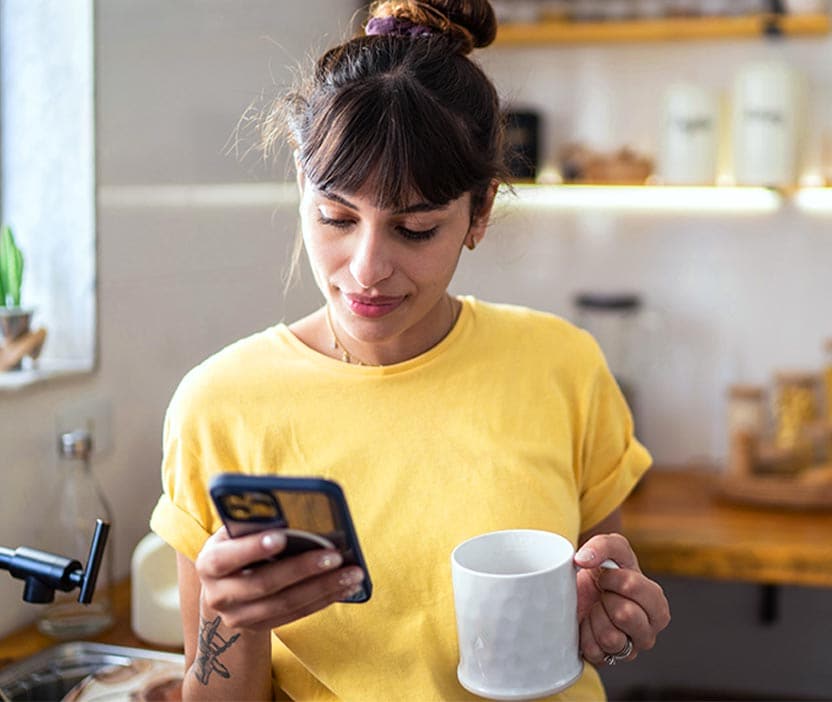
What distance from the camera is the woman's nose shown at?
38.5 inches

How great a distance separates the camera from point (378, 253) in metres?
0.98

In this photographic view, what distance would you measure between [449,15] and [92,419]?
870 millimetres

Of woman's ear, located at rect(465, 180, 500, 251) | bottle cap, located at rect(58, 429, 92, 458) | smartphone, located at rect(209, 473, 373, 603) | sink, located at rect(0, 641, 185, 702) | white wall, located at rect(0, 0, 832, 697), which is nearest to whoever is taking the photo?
smartphone, located at rect(209, 473, 373, 603)

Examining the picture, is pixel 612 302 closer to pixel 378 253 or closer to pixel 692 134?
pixel 692 134

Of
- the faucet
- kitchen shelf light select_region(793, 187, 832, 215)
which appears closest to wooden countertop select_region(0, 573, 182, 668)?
the faucet

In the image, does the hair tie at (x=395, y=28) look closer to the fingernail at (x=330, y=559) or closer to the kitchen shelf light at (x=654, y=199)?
the fingernail at (x=330, y=559)

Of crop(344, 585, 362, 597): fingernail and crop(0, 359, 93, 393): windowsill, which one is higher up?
crop(344, 585, 362, 597): fingernail

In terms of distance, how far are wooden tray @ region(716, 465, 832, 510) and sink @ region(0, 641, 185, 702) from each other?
4.08 ft

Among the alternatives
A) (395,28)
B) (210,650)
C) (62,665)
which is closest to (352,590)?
(210,650)

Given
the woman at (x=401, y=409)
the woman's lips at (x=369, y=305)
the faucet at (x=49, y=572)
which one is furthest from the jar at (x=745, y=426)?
the faucet at (x=49, y=572)

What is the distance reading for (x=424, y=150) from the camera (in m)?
0.99

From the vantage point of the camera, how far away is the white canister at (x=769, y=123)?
2.43m

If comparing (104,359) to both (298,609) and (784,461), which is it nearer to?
(298,609)

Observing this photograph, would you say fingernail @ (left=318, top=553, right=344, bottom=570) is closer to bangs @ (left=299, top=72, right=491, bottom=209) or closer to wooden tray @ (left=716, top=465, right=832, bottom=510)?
bangs @ (left=299, top=72, right=491, bottom=209)
